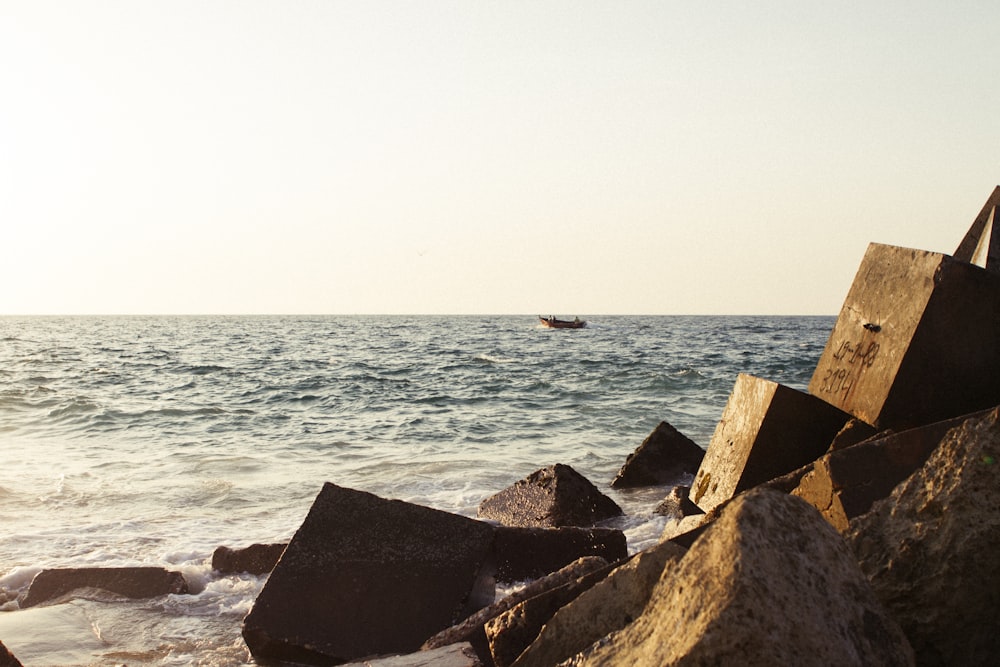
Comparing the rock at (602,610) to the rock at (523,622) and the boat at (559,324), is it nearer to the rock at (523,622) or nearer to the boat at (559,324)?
the rock at (523,622)

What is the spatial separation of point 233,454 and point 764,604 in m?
10.3

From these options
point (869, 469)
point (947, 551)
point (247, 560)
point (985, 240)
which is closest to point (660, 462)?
point (985, 240)

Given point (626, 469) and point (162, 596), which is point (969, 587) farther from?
point (626, 469)

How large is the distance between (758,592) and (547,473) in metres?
4.97

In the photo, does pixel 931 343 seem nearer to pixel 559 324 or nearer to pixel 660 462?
pixel 660 462

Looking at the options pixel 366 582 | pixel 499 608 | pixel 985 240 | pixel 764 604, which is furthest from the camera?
pixel 985 240

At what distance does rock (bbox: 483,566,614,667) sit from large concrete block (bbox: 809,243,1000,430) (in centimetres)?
175

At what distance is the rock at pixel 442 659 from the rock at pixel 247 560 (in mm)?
2599

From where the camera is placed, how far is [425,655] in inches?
129

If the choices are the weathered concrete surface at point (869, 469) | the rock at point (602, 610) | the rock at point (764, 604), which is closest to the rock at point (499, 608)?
the rock at point (602, 610)

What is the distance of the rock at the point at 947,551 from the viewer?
255cm

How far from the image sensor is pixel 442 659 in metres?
3.20

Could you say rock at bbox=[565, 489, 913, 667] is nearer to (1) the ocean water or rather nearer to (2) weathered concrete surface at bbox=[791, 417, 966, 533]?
(2) weathered concrete surface at bbox=[791, 417, 966, 533]

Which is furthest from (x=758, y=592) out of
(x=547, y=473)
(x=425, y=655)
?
(x=547, y=473)
